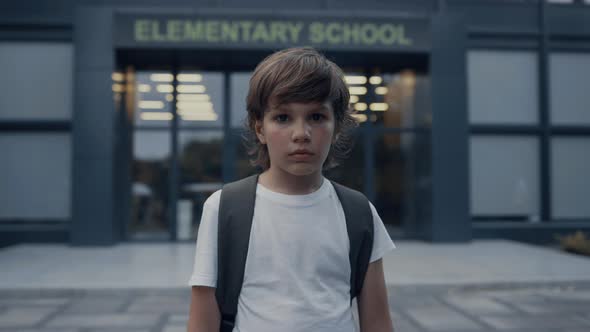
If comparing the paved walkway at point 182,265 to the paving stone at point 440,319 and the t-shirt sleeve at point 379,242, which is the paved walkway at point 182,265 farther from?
the t-shirt sleeve at point 379,242

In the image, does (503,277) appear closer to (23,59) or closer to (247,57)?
(247,57)

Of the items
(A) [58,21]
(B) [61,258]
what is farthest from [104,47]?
(B) [61,258]

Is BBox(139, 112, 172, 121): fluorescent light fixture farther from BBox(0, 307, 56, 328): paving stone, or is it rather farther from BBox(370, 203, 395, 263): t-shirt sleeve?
BBox(370, 203, 395, 263): t-shirt sleeve

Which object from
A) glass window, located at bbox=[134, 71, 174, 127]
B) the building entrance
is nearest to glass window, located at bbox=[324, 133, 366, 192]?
the building entrance

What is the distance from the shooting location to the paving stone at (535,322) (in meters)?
6.02

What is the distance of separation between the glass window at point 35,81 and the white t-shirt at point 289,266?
12384mm

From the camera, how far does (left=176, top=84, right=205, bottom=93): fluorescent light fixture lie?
1330 centimetres

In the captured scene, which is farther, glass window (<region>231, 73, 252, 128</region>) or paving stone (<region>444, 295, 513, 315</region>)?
glass window (<region>231, 73, 252, 128</region>)

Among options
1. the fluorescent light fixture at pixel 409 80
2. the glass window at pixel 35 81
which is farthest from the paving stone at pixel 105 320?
the fluorescent light fixture at pixel 409 80

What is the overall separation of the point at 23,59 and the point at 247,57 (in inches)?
204

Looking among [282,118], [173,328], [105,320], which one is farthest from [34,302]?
[282,118]

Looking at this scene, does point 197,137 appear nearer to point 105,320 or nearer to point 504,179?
point 105,320

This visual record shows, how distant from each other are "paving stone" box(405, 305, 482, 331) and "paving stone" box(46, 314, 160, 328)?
9.86 feet

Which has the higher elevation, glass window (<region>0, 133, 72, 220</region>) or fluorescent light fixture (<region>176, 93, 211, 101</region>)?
fluorescent light fixture (<region>176, 93, 211, 101</region>)
